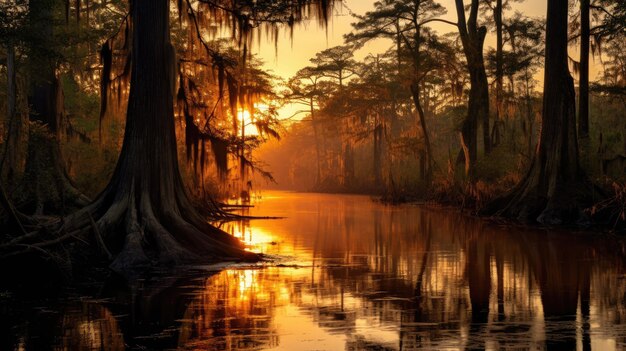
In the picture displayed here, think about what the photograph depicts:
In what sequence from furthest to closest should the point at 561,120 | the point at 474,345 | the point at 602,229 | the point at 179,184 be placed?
the point at 561,120
the point at 602,229
the point at 179,184
the point at 474,345

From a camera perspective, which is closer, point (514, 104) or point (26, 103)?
point (26, 103)

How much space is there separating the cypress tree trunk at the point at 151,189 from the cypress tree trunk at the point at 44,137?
155 cm

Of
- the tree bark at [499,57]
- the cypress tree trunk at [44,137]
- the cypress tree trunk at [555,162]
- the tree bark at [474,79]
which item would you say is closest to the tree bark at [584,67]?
the cypress tree trunk at [555,162]

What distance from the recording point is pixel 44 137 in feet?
42.6

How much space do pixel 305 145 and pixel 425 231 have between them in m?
68.1

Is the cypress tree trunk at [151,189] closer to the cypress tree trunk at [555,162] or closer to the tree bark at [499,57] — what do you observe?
the cypress tree trunk at [555,162]

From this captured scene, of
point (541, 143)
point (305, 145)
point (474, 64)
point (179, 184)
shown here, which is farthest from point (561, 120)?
point (305, 145)

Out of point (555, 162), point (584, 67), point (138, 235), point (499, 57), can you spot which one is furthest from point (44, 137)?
point (499, 57)

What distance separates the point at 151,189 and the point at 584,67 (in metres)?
18.0

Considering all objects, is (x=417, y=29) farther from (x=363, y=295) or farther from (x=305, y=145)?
(x=305, y=145)

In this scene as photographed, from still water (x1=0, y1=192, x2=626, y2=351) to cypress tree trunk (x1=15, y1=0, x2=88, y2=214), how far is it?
15.1 ft

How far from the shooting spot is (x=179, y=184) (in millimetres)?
11945

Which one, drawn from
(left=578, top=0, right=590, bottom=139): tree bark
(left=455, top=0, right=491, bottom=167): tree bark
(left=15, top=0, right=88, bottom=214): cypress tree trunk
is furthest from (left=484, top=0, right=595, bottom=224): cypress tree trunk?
(left=15, top=0, right=88, bottom=214): cypress tree trunk

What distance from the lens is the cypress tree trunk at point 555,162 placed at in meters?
18.4
